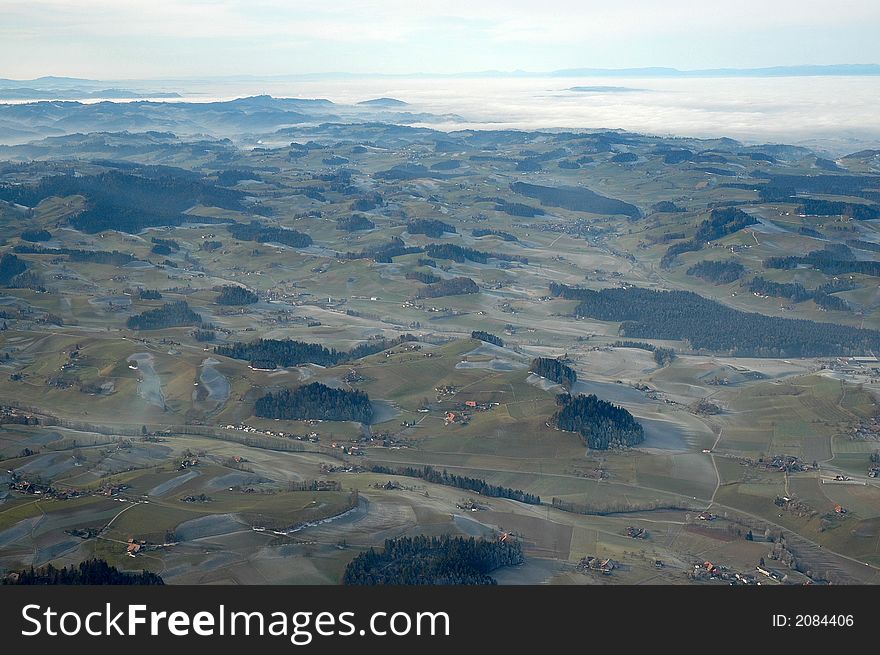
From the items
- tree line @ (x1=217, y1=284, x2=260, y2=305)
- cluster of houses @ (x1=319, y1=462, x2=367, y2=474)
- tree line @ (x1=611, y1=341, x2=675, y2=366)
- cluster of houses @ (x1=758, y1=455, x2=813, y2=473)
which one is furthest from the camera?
tree line @ (x1=217, y1=284, x2=260, y2=305)

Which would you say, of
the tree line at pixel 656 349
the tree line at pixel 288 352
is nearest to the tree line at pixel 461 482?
the tree line at pixel 288 352

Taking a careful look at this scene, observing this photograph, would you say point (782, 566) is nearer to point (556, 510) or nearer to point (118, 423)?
point (556, 510)

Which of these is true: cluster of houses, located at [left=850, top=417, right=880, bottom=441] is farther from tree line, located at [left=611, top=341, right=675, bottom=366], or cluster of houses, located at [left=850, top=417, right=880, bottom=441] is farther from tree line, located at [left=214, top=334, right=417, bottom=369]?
tree line, located at [left=214, top=334, right=417, bottom=369]

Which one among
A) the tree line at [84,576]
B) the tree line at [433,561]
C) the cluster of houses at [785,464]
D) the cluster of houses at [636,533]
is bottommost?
the cluster of houses at [636,533]

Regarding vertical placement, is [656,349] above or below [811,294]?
below

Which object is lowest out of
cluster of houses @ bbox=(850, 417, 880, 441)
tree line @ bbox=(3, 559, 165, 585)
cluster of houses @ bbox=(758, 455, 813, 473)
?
cluster of houses @ bbox=(758, 455, 813, 473)

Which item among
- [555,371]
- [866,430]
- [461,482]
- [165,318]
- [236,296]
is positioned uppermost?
[236,296]

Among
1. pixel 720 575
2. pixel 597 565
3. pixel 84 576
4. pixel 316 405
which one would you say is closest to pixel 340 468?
pixel 316 405

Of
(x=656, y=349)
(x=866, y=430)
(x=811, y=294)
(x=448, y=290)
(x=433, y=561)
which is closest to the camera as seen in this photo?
(x=433, y=561)

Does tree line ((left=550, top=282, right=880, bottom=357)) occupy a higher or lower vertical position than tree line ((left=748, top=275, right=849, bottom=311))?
lower

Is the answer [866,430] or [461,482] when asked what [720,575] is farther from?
[866,430]

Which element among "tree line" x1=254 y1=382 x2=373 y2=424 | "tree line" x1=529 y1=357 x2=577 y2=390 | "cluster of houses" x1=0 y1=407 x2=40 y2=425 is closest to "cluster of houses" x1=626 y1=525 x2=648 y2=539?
"tree line" x1=529 y1=357 x2=577 y2=390

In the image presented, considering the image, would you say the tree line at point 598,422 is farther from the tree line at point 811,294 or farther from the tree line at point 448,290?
the tree line at point 811,294
